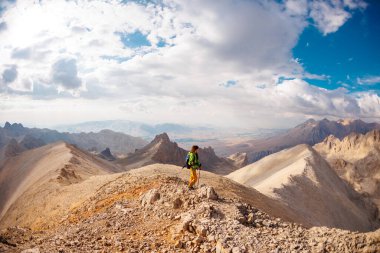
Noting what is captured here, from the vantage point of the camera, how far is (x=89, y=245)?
35.0ft

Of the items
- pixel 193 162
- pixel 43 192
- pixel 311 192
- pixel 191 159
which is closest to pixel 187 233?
pixel 193 162

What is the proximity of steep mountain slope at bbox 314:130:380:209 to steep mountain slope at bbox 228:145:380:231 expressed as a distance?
16.8 metres

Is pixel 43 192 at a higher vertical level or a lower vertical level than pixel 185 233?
lower

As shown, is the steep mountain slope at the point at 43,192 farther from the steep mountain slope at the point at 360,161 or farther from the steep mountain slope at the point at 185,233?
the steep mountain slope at the point at 360,161

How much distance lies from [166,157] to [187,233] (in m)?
113

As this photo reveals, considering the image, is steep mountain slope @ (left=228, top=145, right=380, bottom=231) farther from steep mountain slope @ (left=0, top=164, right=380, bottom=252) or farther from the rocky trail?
steep mountain slope @ (left=0, top=164, right=380, bottom=252)

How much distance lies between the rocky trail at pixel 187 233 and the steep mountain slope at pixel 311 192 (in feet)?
73.1

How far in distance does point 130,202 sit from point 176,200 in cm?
297

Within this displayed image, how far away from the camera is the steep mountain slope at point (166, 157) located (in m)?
111

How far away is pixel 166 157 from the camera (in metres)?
123

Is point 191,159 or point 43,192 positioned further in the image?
point 43,192

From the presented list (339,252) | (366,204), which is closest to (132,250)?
(339,252)

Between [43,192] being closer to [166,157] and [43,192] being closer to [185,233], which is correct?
[185,233]

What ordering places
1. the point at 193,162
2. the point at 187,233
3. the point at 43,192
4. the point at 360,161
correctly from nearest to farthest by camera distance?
the point at 187,233 < the point at 193,162 < the point at 43,192 < the point at 360,161
